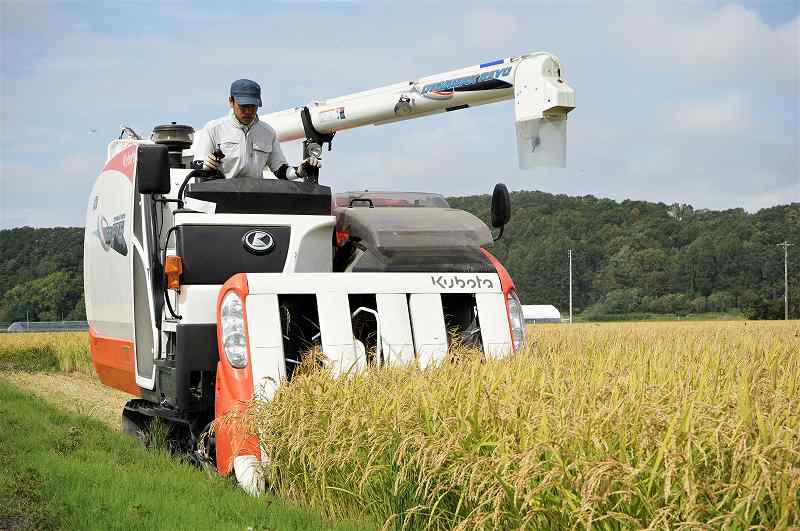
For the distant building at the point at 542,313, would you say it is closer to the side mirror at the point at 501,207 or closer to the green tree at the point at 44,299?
the green tree at the point at 44,299

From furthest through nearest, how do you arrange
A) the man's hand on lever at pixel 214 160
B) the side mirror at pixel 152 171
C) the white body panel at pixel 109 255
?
1. the white body panel at pixel 109 255
2. the man's hand on lever at pixel 214 160
3. the side mirror at pixel 152 171

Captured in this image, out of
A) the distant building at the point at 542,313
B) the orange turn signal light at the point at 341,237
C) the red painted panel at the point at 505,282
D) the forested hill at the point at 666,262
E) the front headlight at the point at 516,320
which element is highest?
the orange turn signal light at the point at 341,237

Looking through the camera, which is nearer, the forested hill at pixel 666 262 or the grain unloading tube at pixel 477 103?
the grain unloading tube at pixel 477 103

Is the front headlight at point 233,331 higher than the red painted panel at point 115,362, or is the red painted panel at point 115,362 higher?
the front headlight at point 233,331

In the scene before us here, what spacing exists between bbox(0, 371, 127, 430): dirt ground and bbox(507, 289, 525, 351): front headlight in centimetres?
557

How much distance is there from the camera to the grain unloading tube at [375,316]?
6777mm

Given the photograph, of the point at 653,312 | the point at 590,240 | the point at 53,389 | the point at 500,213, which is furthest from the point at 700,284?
the point at 500,213

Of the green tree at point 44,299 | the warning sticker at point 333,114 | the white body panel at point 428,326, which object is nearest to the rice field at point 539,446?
the white body panel at point 428,326

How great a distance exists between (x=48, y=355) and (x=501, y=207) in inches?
823

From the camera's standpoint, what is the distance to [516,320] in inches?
310

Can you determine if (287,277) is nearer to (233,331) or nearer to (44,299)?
(233,331)

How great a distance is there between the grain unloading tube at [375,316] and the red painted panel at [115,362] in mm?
2246

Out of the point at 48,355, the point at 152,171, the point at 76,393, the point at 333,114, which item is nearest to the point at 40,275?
the point at 48,355

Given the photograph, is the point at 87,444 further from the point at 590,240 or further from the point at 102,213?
the point at 590,240
